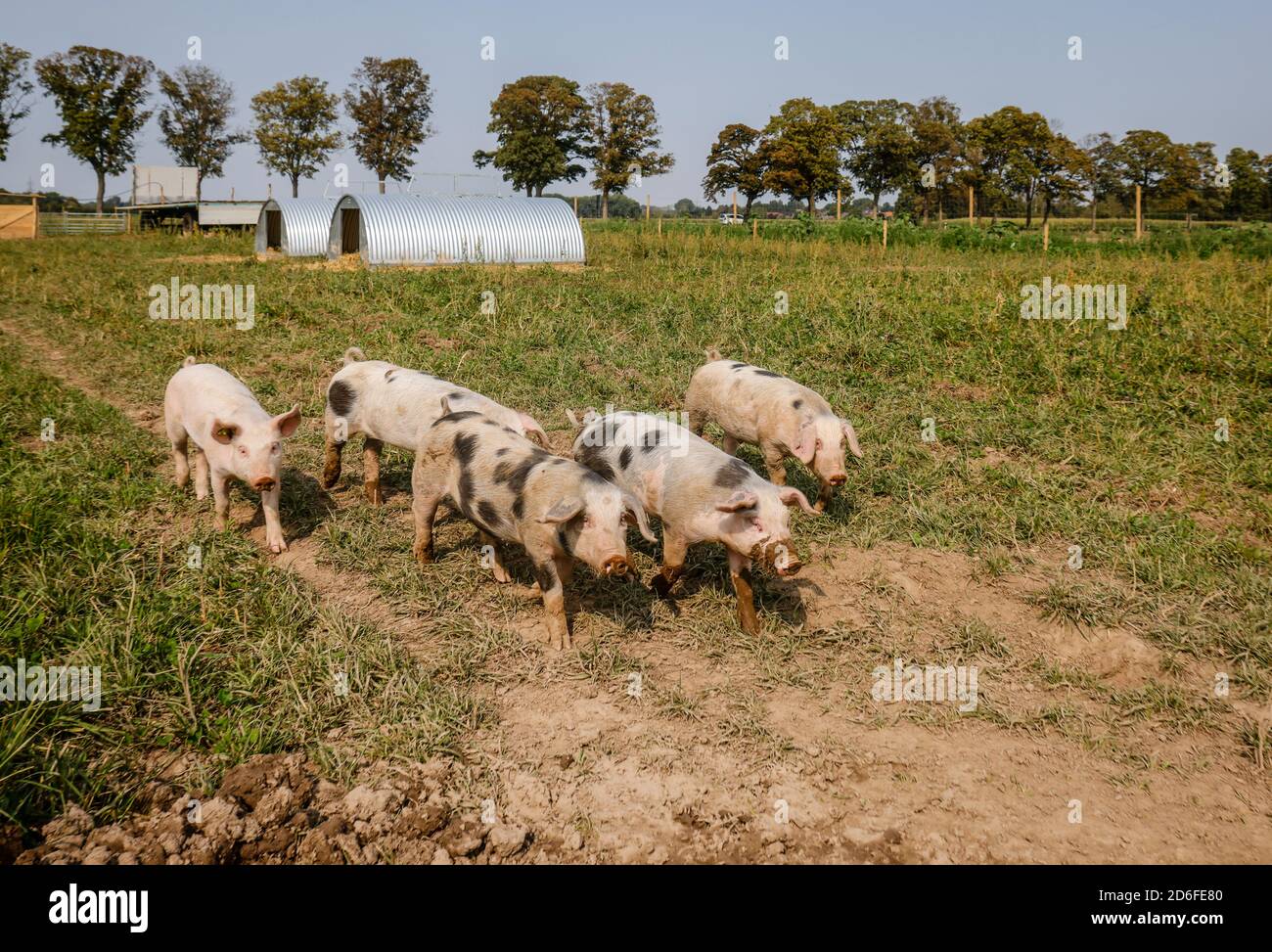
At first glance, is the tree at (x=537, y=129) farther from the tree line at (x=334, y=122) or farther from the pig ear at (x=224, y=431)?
the pig ear at (x=224, y=431)

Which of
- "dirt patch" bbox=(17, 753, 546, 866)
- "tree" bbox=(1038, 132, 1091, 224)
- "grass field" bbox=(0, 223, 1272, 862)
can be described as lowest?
"dirt patch" bbox=(17, 753, 546, 866)

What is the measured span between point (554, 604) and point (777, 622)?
1.35 m

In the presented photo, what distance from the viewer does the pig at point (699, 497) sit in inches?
176

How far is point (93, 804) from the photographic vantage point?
10.5 ft

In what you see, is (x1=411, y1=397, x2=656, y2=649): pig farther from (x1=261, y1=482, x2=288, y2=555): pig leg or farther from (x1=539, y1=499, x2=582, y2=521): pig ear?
(x1=261, y1=482, x2=288, y2=555): pig leg

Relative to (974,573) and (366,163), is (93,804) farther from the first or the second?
(366,163)

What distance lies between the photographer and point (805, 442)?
5918mm

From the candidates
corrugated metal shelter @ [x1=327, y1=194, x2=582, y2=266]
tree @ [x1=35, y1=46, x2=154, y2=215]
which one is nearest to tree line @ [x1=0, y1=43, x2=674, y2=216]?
tree @ [x1=35, y1=46, x2=154, y2=215]

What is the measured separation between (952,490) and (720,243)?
14.9 meters

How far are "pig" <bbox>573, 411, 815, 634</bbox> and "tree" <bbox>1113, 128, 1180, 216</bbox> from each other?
65094 millimetres

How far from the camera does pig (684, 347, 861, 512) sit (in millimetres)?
5887

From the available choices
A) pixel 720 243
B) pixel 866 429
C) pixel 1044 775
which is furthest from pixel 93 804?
pixel 720 243

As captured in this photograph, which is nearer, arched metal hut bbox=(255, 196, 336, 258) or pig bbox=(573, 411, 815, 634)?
pig bbox=(573, 411, 815, 634)

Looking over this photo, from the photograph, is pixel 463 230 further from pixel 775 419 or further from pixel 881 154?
pixel 881 154
